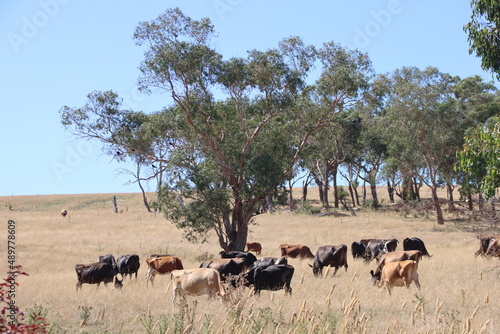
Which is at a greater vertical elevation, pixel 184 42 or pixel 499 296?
pixel 184 42

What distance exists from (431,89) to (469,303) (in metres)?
30.9

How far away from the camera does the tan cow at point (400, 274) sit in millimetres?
14766

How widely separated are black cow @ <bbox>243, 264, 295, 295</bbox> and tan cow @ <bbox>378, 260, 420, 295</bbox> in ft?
9.26

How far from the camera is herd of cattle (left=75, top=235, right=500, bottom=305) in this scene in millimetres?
13086

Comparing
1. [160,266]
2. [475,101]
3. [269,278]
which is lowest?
[269,278]

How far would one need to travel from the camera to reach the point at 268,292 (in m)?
15.1

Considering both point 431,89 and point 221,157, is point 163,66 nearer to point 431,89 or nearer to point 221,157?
point 221,157

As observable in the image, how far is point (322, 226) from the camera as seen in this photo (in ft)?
129

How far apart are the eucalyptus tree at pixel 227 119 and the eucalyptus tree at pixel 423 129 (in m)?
12.9

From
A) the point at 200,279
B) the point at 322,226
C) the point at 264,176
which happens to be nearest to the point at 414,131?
the point at 322,226

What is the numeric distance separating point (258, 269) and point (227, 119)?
13.9m

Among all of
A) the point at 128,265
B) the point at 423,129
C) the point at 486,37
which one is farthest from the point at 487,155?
the point at 423,129

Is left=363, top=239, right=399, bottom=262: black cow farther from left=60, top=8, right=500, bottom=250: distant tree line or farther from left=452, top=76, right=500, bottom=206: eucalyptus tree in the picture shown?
left=452, top=76, right=500, bottom=206: eucalyptus tree

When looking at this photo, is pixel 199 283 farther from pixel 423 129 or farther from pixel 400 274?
pixel 423 129
